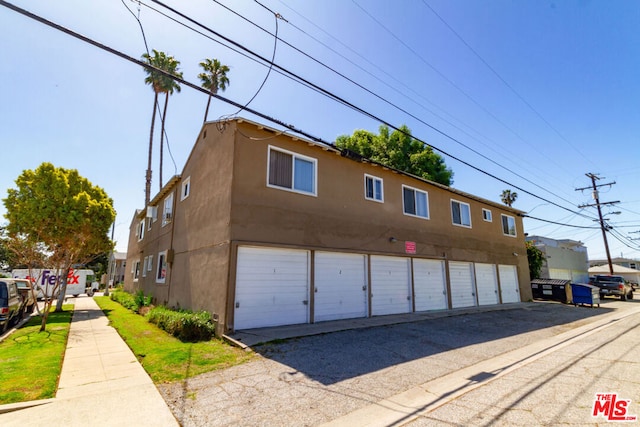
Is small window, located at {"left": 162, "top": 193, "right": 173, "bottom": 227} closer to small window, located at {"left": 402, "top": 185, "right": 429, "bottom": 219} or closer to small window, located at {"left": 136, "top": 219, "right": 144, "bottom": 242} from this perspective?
small window, located at {"left": 136, "top": 219, "right": 144, "bottom": 242}

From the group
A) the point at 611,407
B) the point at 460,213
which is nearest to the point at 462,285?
the point at 460,213

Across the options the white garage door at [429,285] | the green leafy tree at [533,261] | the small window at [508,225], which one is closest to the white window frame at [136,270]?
the white garage door at [429,285]

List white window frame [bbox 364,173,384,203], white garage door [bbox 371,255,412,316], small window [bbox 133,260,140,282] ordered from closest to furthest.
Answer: white garage door [bbox 371,255,412,316]
white window frame [bbox 364,173,384,203]
small window [bbox 133,260,140,282]

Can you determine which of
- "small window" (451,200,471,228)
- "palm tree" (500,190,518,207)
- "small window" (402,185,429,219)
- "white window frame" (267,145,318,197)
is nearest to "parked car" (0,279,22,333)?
"white window frame" (267,145,318,197)

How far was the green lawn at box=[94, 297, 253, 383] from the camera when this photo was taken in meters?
6.13

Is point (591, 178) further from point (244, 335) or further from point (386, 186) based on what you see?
point (244, 335)

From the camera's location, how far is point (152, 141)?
30.5m

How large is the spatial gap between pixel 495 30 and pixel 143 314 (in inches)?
709

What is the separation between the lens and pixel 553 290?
20.9 m

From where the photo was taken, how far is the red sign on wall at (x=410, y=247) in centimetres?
1381

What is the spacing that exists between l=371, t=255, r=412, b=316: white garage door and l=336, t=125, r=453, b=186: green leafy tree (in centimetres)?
1727

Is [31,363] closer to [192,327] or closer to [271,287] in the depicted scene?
[192,327]

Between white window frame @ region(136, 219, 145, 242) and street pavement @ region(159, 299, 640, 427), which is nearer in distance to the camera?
street pavement @ region(159, 299, 640, 427)

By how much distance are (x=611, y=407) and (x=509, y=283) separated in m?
17.1
